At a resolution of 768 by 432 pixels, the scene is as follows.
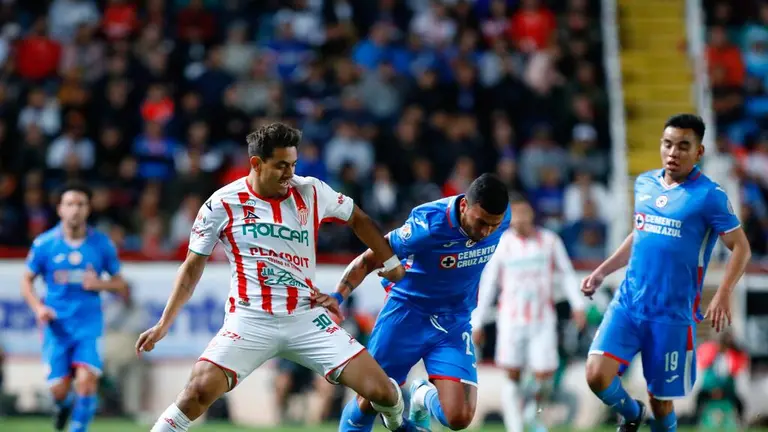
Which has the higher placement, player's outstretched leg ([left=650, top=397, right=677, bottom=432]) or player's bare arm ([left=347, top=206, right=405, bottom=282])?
player's bare arm ([left=347, top=206, right=405, bottom=282])

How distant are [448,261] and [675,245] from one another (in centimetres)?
166

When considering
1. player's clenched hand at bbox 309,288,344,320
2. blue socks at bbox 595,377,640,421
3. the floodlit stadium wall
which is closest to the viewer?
player's clenched hand at bbox 309,288,344,320

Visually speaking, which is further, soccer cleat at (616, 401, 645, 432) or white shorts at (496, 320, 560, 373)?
white shorts at (496, 320, 560, 373)

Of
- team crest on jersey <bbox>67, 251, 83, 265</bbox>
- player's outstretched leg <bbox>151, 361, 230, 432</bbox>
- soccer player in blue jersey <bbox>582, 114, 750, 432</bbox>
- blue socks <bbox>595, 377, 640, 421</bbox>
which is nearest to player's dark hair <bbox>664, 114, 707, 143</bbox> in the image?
soccer player in blue jersey <bbox>582, 114, 750, 432</bbox>

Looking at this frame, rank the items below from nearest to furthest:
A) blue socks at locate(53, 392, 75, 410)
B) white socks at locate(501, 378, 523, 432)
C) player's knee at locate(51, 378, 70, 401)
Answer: player's knee at locate(51, 378, 70, 401) < blue socks at locate(53, 392, 75, 410) < white socks at locate(501, 378, 523, 432)

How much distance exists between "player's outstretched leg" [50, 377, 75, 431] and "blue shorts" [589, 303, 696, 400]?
4893mm

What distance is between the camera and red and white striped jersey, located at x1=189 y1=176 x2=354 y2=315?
788 cm

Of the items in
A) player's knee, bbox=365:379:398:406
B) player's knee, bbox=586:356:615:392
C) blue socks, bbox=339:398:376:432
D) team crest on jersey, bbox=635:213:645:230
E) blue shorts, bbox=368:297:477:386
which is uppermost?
team crest on jersey, bbox=635:213:645:230

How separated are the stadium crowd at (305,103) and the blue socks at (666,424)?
6.73 meters

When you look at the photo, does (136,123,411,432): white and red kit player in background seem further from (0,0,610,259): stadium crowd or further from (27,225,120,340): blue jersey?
(0,0,610,259): stadium crowd

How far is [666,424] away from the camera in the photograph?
9047mm

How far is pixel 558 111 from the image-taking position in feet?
59.7

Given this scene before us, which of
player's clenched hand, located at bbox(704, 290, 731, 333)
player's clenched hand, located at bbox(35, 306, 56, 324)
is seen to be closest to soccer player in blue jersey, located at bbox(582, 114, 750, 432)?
player's clenched hand, located at bbox(704, 290, 731, 333)

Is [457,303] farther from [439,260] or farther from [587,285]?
[587,285]
